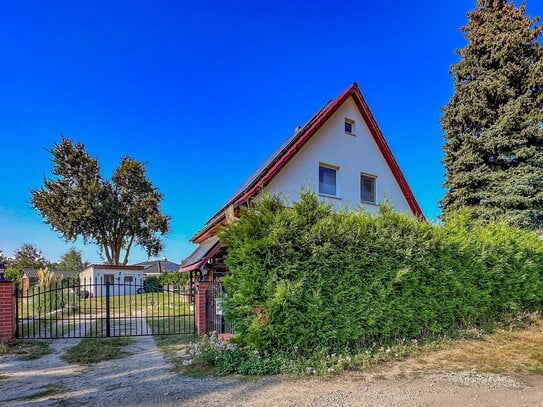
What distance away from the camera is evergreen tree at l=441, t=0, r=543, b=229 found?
50.6 ft

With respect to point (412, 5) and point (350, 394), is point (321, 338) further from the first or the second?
point (412, 5)

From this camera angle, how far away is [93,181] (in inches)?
1316

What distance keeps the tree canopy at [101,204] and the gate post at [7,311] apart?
25.5 m

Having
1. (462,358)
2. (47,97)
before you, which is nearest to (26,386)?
(462,358)

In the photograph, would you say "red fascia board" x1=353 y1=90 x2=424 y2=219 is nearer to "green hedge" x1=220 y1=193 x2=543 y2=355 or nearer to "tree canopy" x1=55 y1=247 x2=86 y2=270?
"green hedge" x1=220 y1=193 x2=543 y2=355

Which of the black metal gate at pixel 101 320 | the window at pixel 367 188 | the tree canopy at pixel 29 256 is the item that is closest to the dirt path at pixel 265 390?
the black metal gate at pixel 101 320

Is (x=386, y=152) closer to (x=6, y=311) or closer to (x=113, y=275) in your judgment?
(x=6, y=311)

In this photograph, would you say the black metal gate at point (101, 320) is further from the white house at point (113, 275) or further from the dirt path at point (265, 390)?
the white house at point (113, 275)

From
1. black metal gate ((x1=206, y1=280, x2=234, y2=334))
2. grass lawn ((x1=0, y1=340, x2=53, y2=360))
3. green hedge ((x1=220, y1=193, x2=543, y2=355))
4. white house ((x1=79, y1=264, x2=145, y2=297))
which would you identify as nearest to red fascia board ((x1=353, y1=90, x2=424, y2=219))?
green hedge ((x1=220, y1=193, x2=543, y2=355))

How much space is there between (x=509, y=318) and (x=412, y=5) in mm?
10642

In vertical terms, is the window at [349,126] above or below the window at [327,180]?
above

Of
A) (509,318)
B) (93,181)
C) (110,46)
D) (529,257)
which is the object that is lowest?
(509,318)

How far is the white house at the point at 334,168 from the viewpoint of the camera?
504 inches

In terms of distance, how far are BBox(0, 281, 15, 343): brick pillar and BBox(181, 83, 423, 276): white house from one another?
4950mm
